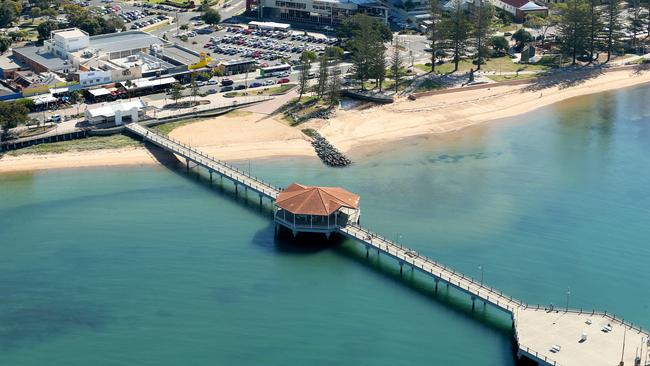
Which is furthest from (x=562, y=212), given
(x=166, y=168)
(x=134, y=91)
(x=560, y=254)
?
(x=134, y=91)

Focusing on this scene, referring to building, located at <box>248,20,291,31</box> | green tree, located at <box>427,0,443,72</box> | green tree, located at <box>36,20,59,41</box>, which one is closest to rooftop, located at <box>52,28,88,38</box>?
green tree, located at <box>36,20,59,41</box>

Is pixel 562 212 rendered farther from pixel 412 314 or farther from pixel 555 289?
pixel 412 314

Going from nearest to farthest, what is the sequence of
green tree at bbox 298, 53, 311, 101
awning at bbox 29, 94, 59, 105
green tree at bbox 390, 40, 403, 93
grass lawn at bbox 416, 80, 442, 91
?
awning at bbox 29, 94, 59, 105, green tree at bbox 298, 53, 311, 101, green tree at bbox 390, 40, 403, 93, grass lawn at bbox 416, 80, 442, 91

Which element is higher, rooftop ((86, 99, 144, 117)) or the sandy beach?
rooftop ((86, 99, 144, 117))

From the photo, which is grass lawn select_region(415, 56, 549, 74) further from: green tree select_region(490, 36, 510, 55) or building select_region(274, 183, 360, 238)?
building select_region(274, 183, 360, 238)

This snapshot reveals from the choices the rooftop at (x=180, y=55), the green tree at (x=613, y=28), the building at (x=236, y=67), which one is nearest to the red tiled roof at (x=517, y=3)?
the green tree at (x=613, y=28)

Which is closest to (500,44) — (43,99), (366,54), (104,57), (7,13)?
(366,54)

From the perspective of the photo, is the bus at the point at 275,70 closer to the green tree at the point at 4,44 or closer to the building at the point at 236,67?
the building at the point at 236,67
